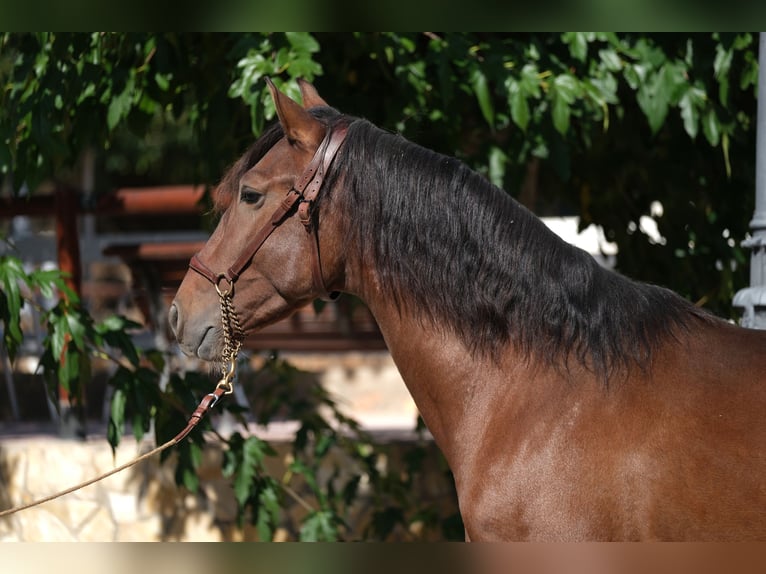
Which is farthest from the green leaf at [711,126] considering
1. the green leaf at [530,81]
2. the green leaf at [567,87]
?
the green leaf at [530,81]

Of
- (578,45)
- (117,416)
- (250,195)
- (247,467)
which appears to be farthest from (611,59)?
(117,416)

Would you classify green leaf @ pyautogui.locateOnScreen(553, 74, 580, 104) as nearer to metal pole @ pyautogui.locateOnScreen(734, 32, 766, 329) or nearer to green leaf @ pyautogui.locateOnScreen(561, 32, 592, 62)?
green leaf @ pyautogui.locateOnScreen(561, 32, 592, 62)

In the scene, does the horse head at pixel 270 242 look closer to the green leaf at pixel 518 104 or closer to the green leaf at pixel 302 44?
the green leaf at pixel 302 44

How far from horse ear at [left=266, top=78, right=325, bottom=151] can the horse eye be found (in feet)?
0.56

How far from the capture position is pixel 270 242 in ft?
7.36

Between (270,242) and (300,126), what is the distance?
315 millimetres

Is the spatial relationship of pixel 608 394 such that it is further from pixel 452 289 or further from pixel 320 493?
pixel 320 493

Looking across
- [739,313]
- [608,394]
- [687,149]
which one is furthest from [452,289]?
[687,149]

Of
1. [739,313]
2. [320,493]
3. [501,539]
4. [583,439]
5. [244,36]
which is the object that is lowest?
[320,493]

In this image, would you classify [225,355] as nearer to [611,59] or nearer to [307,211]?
[307,211]

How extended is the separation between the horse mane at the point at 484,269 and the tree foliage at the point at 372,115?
1.03 m

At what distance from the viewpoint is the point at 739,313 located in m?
3.52

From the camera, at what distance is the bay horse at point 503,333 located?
182cm

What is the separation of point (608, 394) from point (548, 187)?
119 inches
